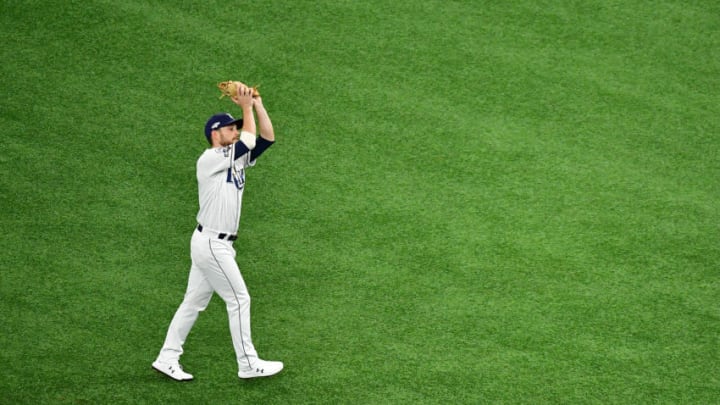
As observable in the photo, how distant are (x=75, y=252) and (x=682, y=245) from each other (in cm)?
474

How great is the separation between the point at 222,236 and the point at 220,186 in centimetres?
32

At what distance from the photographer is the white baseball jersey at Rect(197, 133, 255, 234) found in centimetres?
540

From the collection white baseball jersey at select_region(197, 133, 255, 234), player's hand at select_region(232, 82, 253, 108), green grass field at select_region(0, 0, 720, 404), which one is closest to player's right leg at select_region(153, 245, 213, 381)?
green grass field at select_region(0, 0, 720, 404)

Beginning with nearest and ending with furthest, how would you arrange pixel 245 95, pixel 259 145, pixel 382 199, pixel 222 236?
pixel 245 95 < pixel 222 236 < pixel 259 145 < pixel 382 199

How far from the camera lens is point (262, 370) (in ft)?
18.7

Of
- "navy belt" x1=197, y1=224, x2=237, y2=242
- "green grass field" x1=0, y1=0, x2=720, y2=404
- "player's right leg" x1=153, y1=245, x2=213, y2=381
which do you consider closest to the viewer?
"navy belt" x1=197, y1=224, x2=237, y2=242

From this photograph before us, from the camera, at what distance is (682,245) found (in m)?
6.96

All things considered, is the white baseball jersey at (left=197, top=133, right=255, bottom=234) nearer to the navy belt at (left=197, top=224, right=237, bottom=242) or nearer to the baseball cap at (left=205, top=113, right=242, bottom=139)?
the navy belt at (left=197, top=224, right=237, bottom=242)

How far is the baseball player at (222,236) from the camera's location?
5418 mm

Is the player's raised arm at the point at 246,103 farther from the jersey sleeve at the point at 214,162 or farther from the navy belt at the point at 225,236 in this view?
the navy belt at the point at 225,236

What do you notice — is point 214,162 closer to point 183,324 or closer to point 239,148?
point 239,148

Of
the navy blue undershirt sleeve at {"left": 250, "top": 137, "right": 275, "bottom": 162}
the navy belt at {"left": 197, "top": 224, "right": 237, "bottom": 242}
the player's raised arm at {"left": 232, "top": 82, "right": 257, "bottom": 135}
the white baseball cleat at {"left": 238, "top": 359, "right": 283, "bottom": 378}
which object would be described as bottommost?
the white baseball cleat at {"left": 238, "top": 359, "right": 283, "bottom": 378}

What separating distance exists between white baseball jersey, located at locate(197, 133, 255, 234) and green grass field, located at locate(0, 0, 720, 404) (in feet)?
3.44

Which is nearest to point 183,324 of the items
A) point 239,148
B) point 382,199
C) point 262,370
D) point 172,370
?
point 172,370
